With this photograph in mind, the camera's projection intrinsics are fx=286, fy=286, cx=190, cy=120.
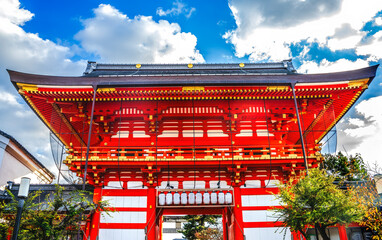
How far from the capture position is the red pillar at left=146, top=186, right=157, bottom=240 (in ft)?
49.2

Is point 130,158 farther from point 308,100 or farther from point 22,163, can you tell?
point 22,163

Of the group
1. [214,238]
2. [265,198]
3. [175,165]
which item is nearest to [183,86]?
[175,165]

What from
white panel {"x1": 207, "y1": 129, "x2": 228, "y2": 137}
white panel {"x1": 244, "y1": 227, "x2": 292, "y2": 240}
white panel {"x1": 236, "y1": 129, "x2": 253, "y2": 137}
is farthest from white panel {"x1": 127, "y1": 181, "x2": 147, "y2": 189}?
white panel {"x1": 236, "y1": 129, "x2": 253, "y2": 137}

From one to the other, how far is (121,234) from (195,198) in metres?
4.32

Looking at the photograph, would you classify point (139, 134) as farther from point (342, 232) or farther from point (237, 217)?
point (342, 232)

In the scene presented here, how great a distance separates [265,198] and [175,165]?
5.29m

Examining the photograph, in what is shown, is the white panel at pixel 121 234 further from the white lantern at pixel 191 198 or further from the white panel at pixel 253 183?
the white panel at pixel 253 183

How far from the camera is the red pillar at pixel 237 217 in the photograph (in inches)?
591

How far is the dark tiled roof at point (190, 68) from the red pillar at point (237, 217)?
8.96 metres

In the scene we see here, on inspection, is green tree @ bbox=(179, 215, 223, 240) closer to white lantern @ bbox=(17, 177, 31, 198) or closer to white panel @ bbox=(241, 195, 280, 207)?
white panel @ bbox=(241, 195, 280, 207)

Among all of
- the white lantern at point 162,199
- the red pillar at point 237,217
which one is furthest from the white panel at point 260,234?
the white lantern at point 162,199

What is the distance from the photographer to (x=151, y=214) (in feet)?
50.4

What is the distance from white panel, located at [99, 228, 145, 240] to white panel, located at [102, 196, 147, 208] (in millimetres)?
1280

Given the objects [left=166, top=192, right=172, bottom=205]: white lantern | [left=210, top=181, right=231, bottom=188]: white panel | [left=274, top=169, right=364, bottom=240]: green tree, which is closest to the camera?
[left=274, top=169, right=364, bottom=240]: green tree
